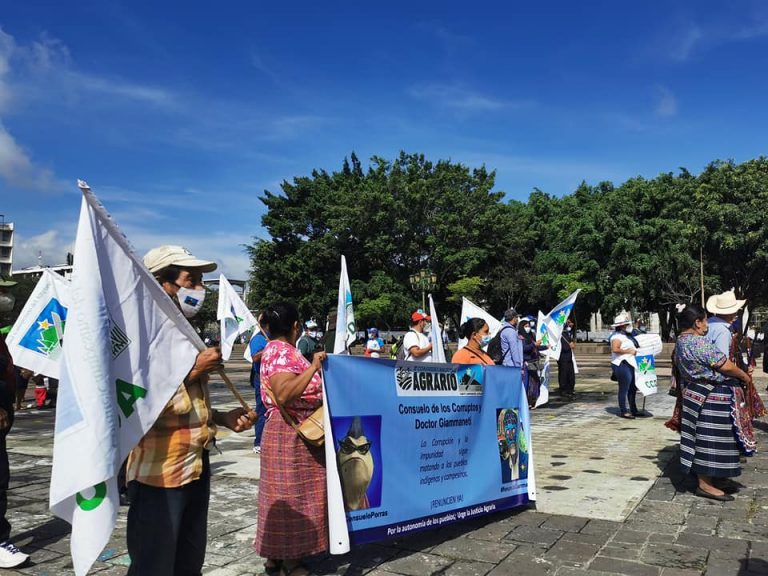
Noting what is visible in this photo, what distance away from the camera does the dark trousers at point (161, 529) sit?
2.61 metres

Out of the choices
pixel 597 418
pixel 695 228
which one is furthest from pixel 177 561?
pixel 695 228

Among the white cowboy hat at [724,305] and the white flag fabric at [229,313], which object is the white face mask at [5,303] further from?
the white flag fabric at [229,313]

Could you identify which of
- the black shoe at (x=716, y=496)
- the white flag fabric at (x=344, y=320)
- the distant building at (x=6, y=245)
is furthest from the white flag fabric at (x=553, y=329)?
the distant building at (x=6, y=245)

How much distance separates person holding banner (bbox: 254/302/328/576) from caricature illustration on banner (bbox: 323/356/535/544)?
0.12 meters

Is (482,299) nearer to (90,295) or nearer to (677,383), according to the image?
(677,383)

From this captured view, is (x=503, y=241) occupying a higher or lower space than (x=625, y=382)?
higher

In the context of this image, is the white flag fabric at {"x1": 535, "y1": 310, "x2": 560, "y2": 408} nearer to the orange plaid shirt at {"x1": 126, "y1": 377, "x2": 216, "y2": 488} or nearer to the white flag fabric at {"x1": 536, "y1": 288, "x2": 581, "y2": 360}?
the white flag fabric at {"x1": 536, "y1": 288, "x2": 581, "y2": 360}

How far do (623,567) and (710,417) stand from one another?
7.06ft

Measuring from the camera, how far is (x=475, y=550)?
14.5 feet

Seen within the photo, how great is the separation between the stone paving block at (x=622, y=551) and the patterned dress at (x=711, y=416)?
159 centimetres

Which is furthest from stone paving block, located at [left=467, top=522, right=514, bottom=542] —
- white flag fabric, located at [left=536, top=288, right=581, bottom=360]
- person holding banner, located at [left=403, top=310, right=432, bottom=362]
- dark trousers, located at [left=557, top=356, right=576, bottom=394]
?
dark trousers, located at [left=557, top=356, right=576, bottom=394]

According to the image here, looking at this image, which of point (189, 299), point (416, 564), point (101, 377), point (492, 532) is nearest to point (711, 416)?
point (492, 532)

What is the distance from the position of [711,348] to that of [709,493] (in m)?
1.26

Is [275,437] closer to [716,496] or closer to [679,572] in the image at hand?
[679,572]
